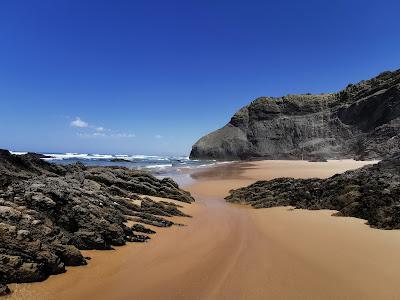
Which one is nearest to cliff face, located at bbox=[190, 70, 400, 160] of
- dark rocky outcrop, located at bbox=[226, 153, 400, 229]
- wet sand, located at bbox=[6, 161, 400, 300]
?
dark rocky outcrop, located at bbox=[226, 153, 400, 229]

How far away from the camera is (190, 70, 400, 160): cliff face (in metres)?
83.3

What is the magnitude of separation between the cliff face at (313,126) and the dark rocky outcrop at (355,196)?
6700cm

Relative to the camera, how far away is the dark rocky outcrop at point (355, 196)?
367 inches

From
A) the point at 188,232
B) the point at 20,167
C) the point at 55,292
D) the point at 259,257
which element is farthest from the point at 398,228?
the point at 20,167

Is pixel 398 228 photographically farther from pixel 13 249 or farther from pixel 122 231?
pixel 13 249

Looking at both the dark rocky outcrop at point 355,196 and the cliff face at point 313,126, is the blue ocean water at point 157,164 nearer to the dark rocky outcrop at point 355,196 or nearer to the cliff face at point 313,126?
the dark rocky outcrop at point 355,196

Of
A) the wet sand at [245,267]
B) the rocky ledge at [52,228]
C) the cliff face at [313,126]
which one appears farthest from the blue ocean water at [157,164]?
the cliff face at [313,126]

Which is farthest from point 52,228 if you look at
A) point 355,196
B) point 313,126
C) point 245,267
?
point 313,126

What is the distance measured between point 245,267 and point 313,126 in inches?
4086

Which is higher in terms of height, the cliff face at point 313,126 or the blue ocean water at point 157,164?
the cliff face at point 313,126

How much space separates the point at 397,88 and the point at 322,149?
893 inches

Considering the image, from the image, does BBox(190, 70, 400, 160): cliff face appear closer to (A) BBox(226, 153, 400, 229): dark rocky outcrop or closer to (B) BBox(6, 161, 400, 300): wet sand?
(A) BBox(226, 153, 400, 229): dark rocky outcrop

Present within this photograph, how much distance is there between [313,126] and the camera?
342ft

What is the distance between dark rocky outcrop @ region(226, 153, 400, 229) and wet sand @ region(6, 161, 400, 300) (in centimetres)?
70
